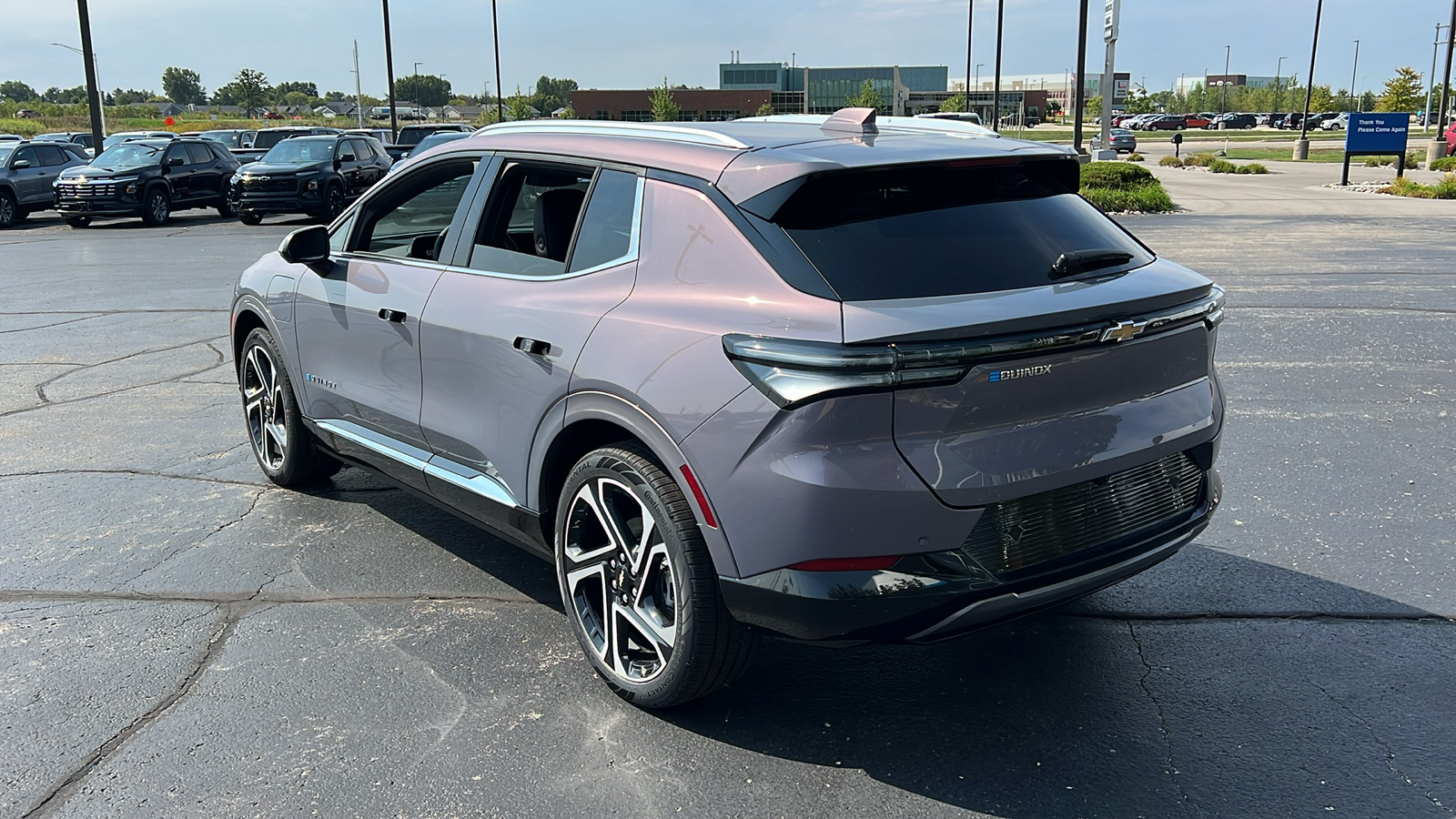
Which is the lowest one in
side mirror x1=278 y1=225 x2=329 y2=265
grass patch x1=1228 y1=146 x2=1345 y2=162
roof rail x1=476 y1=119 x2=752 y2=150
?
grass patch x1=1228 y1=146 x2=1345 y2=162

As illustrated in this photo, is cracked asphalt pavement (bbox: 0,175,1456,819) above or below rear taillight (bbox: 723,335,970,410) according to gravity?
below

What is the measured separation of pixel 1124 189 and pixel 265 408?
21.7 meters

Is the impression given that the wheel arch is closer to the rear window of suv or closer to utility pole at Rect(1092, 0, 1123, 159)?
the rear window of suv

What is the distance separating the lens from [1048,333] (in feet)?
10.2

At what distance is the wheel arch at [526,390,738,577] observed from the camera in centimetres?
325

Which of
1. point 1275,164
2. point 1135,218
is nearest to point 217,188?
point 1135,218

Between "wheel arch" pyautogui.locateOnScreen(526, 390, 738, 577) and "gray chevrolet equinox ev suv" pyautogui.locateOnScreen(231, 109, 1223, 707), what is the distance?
1 centimetres

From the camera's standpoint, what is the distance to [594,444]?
3766 millimetres

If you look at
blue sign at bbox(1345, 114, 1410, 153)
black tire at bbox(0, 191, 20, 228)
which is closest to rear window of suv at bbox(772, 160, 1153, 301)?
black tire at bbox(0, 191, 20, 228)

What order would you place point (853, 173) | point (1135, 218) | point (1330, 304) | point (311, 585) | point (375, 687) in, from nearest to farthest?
point (853, 173)
point (375, 687)
point (311, 585)
point (1330, 304)
point (1135, 218)

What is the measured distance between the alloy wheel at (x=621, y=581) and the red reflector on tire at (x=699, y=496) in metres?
0.24

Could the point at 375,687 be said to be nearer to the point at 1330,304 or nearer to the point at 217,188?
the point at 1330,304

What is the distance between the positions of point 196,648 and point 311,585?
64 centimetres

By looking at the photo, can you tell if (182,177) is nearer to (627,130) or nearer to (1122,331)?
(627,130)
